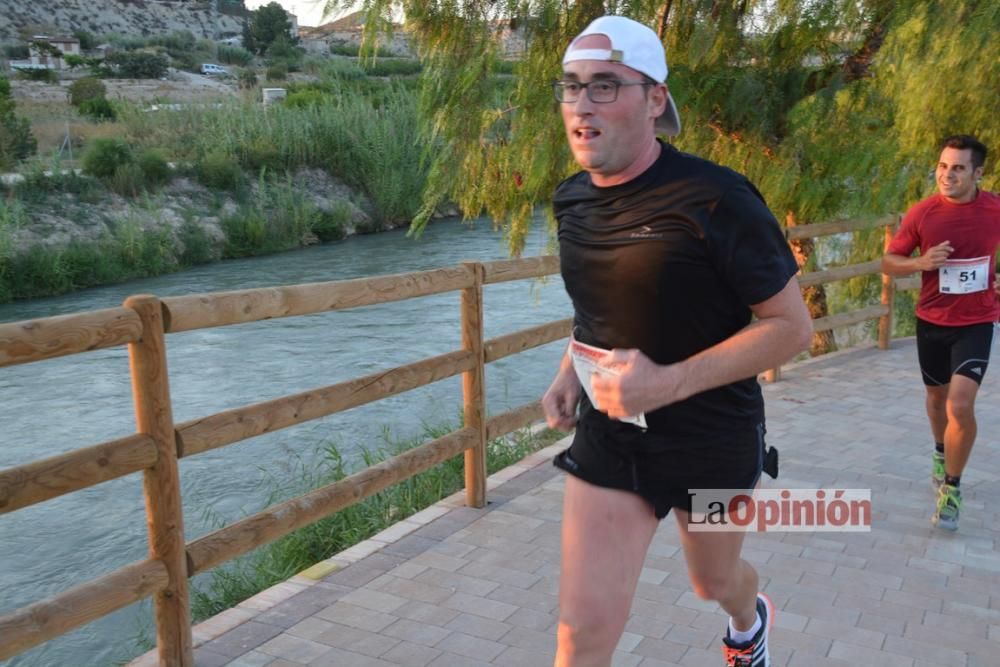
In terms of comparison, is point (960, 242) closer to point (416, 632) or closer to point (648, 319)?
point (648, 319)

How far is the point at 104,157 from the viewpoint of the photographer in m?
24.1

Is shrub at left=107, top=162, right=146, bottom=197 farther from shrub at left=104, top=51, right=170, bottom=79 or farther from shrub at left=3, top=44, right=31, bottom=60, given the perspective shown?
shrub at left=3, top=44, right=31, bottom=60

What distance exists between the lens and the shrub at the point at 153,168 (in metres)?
24.6

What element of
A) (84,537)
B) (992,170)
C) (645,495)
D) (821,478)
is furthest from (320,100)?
(645,495)

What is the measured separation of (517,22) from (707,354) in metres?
6.27

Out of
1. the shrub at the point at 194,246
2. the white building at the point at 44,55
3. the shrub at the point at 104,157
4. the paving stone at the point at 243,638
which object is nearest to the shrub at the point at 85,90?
the shrub at the point at 104,157

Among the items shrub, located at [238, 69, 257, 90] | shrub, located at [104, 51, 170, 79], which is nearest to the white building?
shrub, located at [104, 51, 170, 79]

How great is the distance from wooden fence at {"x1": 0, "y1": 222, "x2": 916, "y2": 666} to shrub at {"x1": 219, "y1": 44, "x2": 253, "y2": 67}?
75.4 meters

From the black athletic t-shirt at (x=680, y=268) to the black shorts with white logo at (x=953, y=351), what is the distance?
2.83 meters

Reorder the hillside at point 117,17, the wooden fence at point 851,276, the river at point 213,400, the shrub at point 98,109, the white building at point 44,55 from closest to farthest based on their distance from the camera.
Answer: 1. the river at point 213,400
2. the wooden fence at point 851,276
3. the shrub at point 98,109
4. the white building at point 44,55
5. the hillside at point 117,17

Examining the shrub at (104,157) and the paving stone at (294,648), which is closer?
the paving stone at (294,648)

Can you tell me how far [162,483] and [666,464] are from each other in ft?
6.06

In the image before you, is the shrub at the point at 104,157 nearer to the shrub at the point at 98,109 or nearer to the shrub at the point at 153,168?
the shrub at the point at 153,168

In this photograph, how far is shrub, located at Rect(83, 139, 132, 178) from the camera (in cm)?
2392
